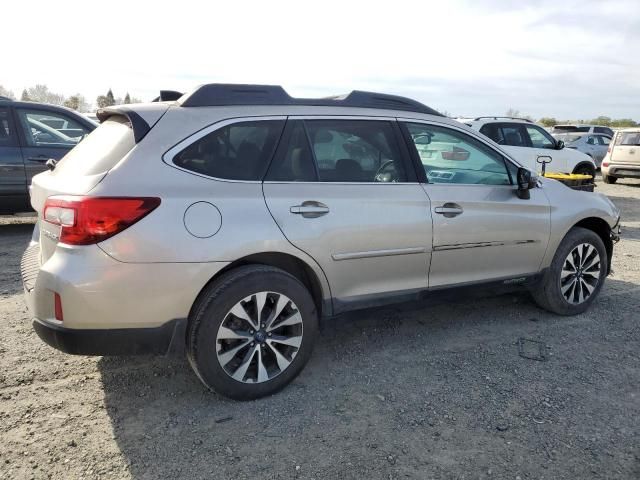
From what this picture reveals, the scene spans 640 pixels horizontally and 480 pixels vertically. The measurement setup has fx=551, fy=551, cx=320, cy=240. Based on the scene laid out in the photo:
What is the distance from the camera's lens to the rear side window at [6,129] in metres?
7.09

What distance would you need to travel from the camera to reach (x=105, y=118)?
138 inches

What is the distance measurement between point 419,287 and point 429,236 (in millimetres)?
370

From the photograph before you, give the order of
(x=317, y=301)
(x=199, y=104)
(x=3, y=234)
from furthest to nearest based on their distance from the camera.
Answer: (x=3, y=234) < (x=317, y=301) < (x=199, y=104)

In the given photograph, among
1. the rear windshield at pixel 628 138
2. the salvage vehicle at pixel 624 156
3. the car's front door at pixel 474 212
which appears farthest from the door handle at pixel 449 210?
the rear windshield at pixel 628 138

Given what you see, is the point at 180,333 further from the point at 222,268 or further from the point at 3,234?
the point at 3,234

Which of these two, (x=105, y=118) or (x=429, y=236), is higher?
(x=105, y=118)

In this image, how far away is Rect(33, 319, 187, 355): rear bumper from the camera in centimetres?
281

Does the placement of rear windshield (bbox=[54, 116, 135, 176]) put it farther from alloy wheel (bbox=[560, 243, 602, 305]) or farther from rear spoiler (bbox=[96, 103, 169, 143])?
alloy wheel (bbox=[560, 243, 602, 305])

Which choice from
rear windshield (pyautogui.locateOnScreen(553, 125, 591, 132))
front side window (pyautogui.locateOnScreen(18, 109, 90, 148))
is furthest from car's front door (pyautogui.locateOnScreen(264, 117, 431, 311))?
rear windshield (pyautogui.locateOnScreen(553, 125, 591, 132))

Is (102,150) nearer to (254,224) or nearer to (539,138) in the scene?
(254,224)

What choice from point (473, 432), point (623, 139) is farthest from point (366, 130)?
point (623, 139)

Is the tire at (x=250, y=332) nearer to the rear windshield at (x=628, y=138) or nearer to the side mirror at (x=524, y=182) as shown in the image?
the side mirror at (x=524, y=182)

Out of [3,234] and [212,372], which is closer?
[212,372]

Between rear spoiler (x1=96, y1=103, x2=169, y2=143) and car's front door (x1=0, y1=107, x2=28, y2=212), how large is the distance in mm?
4643
